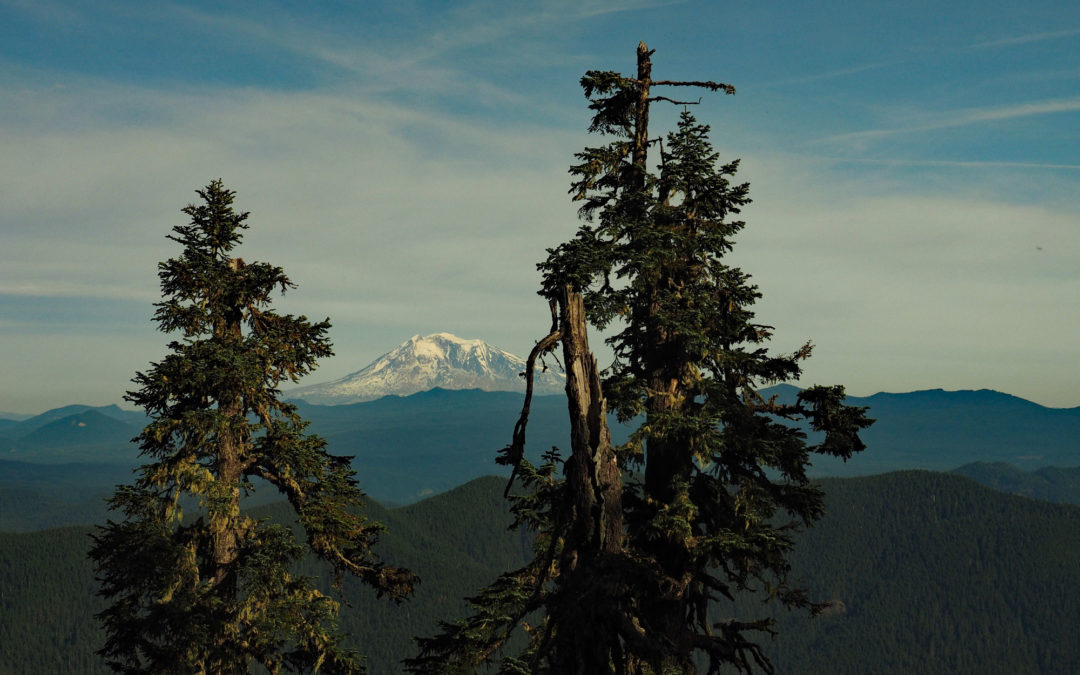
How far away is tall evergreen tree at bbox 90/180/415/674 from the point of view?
1897 cm

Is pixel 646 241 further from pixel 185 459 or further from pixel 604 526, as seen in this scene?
pixel 185 459

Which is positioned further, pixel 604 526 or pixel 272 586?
pixel 272 586

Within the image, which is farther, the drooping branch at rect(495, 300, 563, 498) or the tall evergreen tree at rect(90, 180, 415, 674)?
the tall evergreen tree at rect(90, 180, 415, 674)

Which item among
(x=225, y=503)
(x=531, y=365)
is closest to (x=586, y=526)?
(x=531, y=365)

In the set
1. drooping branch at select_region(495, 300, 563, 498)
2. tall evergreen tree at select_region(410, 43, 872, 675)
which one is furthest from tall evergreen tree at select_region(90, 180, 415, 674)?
drooping branch at select_region(495, 300, 563, 498)

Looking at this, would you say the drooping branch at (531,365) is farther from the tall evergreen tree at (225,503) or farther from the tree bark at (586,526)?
the tall evergreen tree at (225,503)

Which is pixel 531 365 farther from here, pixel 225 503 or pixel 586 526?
pixel 225 503

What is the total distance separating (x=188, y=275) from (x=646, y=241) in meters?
10.7

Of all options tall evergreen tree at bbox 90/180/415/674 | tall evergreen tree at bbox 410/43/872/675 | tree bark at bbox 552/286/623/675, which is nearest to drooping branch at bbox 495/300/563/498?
tree bark at bbox 552/286/623/675

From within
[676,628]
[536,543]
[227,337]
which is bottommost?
[676,628]

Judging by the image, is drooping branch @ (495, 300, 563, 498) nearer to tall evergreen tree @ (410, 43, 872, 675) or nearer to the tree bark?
the tree bark

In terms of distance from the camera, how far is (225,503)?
19.6 meters

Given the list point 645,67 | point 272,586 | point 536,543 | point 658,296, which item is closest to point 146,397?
point 272,586

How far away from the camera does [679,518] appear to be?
53.6 feet
